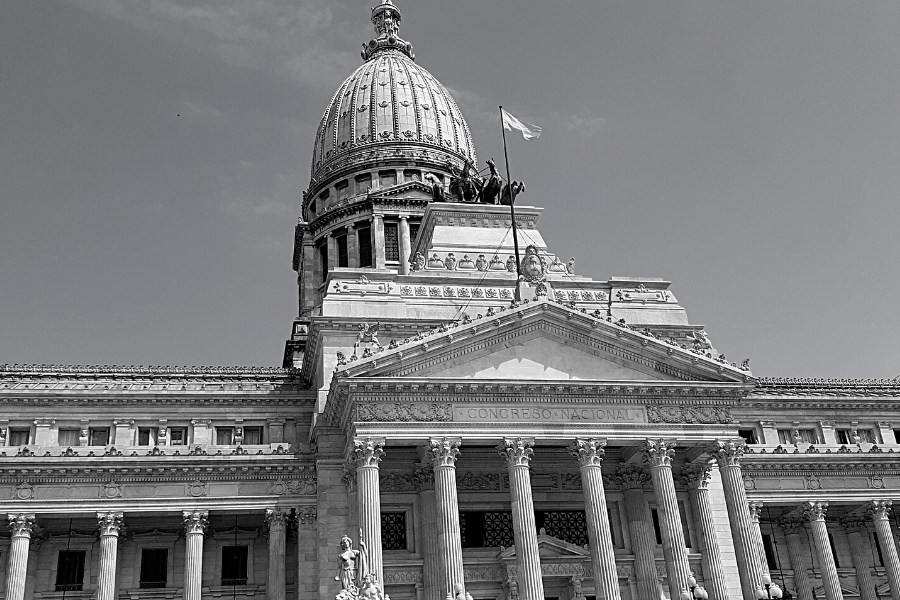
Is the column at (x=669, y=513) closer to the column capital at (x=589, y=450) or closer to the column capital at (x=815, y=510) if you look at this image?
the column capital at (x=589, y=450)

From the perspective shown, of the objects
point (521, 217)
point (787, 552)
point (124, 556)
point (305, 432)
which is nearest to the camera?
point (124, 556)

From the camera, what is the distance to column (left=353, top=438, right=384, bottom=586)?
40156 mm

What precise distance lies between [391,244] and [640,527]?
3669 cm

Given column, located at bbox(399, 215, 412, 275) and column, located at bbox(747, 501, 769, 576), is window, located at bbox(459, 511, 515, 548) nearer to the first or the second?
column, located at bbox(747, 501, 769, 576)

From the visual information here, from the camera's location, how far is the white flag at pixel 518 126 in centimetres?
5581

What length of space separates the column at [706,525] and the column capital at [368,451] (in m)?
15.5

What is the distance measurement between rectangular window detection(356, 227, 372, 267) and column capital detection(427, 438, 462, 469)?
36.0m

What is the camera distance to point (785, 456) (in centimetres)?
5275

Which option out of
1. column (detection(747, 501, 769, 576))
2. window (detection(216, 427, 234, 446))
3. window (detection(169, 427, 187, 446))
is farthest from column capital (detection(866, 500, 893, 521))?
window (detection(169, 427, 187, 446))

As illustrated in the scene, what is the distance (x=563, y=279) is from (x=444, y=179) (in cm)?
2843

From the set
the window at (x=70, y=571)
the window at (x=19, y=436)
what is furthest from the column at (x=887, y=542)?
the window at (x=19, y=436)

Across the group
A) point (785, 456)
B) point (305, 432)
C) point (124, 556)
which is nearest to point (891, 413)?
point (785, 456)

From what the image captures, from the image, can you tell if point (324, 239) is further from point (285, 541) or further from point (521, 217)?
point (285, 541)

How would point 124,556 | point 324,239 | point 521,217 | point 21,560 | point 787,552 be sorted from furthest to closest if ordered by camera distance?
point 324,239
point 521,217
point 787,552
point 124,556
point 21,560
